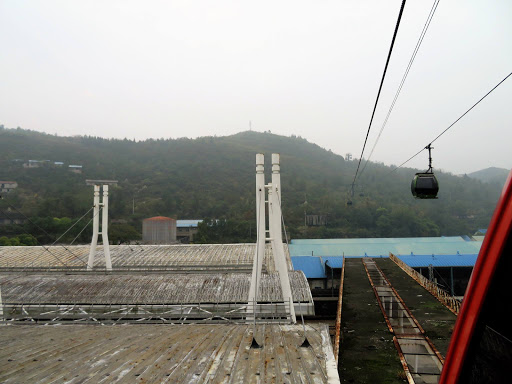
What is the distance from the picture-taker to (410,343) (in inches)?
308

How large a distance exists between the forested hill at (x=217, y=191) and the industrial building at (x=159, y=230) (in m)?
5.13

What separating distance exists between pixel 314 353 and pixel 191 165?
76.0 m

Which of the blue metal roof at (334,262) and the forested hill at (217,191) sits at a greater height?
the forested hill at (217,191)

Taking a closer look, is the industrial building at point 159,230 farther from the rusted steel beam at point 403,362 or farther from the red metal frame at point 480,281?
the red metal frame at point 480,281

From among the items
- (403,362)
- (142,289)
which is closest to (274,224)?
(403,362)

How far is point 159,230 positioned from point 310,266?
72.7ft

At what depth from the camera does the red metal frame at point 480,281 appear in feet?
4.63

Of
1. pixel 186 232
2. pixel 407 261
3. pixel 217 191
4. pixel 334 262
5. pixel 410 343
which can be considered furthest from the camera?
pixel 217 191

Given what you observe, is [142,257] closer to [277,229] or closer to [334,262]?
[334,262]

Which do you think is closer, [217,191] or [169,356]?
[169,356]

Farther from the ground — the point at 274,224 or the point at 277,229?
the point at 274,224

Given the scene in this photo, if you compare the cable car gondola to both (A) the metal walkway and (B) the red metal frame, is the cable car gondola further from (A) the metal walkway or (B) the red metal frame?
(B) the red metal frame

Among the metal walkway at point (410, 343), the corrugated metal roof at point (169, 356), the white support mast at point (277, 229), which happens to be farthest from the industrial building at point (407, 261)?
the corrugated metal roof at point (169, 356)

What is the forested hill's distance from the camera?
5350cm
